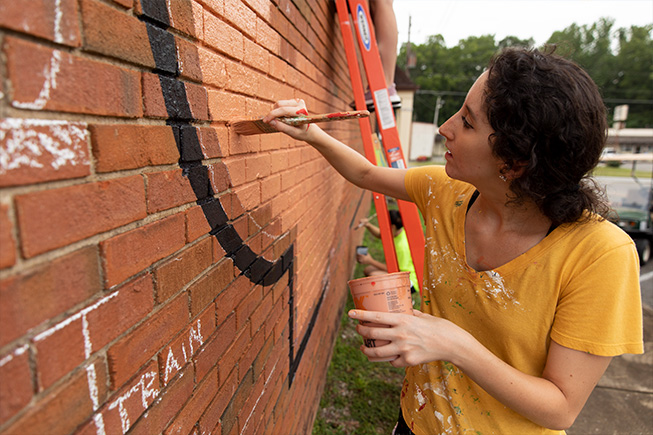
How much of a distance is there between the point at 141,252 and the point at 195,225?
0.25 m

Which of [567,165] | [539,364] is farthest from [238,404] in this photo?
[567,165]

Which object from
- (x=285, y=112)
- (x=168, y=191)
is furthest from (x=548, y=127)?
(x=168, y=191)

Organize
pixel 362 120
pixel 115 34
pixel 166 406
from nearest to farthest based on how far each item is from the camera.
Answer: pixel 115 34 → pixel 166 406 → pixel 362 120

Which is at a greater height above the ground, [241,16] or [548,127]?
[241,16]

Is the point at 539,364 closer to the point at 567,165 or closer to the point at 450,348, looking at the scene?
the point at 450,348

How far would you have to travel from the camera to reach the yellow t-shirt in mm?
1159

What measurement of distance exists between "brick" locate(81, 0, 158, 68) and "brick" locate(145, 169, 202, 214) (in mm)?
252

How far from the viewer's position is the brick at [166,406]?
887 mm

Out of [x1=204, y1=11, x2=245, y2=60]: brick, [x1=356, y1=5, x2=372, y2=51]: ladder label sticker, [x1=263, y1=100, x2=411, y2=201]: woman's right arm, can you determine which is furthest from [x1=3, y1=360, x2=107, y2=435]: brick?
[x1=356, y1=5, x2=372, y2=51]: ladder label sticker

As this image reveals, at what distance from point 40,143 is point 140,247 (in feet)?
1.01

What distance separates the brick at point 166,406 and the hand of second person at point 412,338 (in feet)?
1.65

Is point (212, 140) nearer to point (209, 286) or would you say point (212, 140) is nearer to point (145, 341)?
point (209, 286)

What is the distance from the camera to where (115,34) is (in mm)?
759

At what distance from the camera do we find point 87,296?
698 millimetres
